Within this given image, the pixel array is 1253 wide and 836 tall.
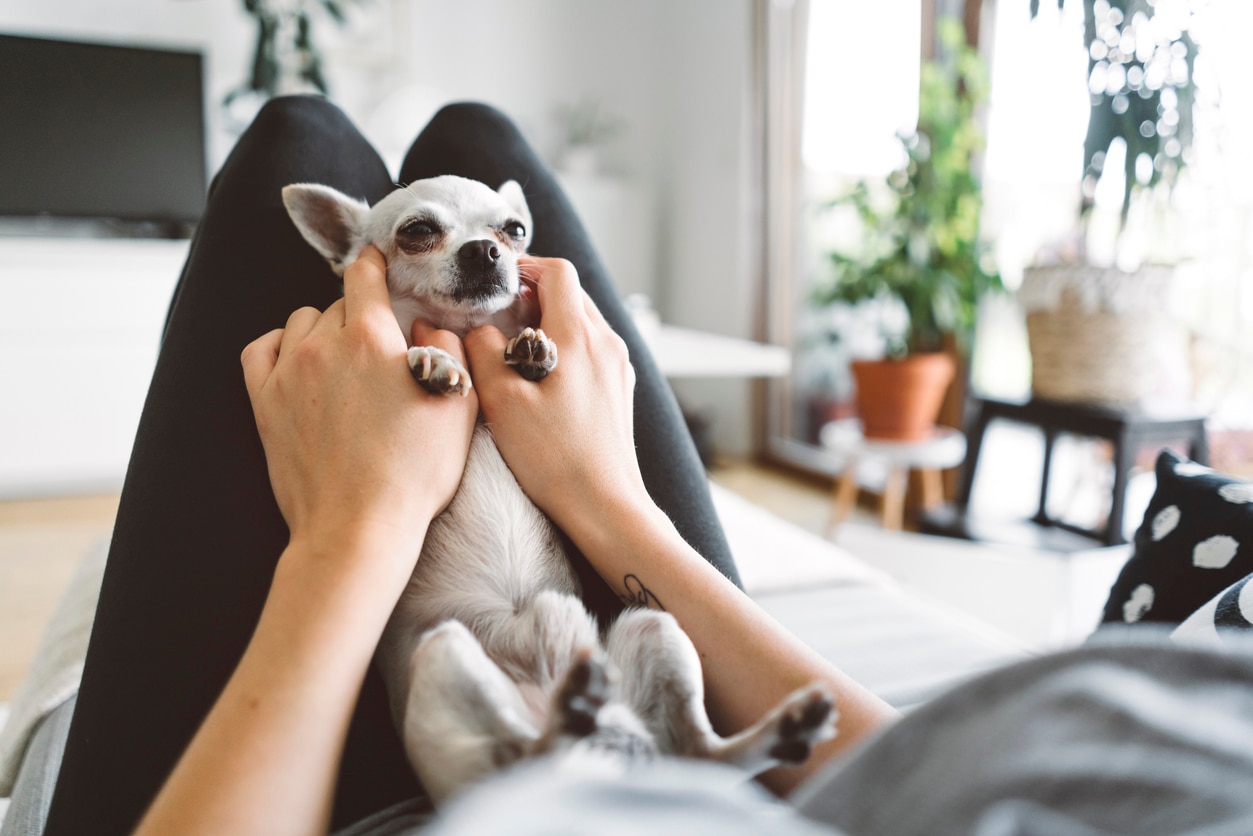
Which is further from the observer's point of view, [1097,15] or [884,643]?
[1097,15]

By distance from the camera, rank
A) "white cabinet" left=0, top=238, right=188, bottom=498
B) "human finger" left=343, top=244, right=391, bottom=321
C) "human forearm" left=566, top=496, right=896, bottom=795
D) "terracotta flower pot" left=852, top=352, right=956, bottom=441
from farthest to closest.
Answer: "white cabinet" left=0, top=238, right=188, bottom=498, "terracotta flower pot" left=852, top=352, right=956, bottom=441, "human finger" left=343, top=244, right=391, bottom=321, "human forearm" left=566, top=496, right=896, bottom=795

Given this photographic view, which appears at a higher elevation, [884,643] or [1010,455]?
[884,643]

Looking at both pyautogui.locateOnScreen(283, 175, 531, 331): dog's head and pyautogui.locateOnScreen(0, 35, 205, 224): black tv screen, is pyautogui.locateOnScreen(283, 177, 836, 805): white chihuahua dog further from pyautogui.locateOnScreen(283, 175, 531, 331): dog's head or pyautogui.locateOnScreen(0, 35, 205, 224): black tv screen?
pyautogui.locateOnScreen(0, 35, 205, 224): black tv screen

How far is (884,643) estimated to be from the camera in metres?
1.16

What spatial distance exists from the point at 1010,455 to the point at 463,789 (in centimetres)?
311

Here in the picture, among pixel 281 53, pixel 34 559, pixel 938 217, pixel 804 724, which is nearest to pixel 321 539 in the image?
pixel 804 724

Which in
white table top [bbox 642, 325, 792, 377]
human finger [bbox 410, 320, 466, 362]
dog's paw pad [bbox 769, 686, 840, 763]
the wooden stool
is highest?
Answer: human finger [bbox 410, 320, 466, 362]

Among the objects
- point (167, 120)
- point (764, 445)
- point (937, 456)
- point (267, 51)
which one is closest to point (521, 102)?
point (267, 51)

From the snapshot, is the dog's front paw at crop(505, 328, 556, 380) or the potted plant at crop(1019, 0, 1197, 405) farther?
the potted plant at crop(1019, 0, 1197, 405)

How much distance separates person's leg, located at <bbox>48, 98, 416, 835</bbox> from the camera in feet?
2.16

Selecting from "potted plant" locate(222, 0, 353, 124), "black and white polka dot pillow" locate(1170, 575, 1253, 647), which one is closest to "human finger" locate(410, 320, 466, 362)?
"black and white polka dot pillow" locate(1170, 575, 1253, 647)

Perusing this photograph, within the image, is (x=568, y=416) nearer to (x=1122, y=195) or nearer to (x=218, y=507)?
(x=218, y=507)

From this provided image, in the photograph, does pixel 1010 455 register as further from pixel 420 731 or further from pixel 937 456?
pixel 420 731

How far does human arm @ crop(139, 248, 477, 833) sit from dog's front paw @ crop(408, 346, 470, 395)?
0.01 metres
